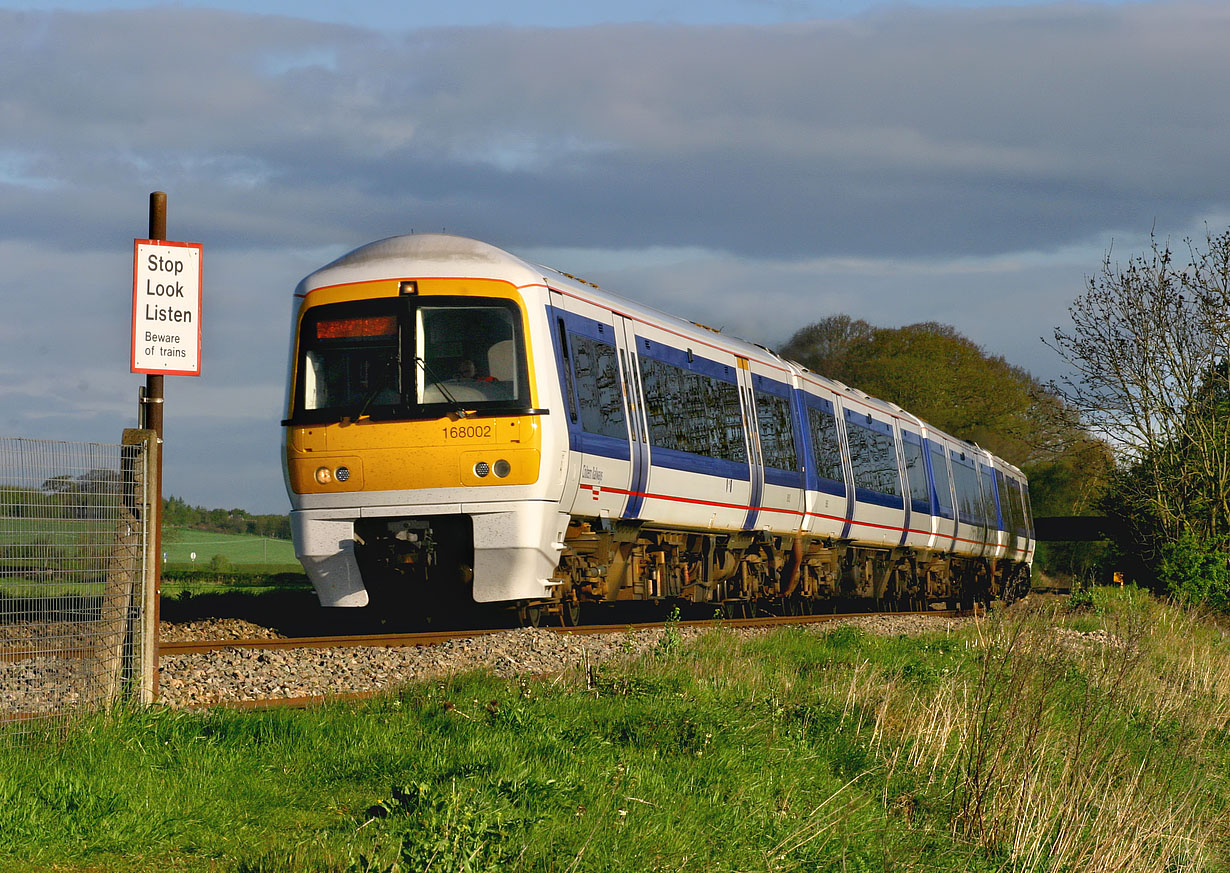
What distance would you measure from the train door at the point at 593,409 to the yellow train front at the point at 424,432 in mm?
373

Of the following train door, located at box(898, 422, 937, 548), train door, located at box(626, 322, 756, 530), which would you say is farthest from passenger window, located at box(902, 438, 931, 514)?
train door, located at box(626, 322, 756, 530)

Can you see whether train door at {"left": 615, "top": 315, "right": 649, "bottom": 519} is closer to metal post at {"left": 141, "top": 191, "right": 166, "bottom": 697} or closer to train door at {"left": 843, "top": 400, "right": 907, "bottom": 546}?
metal post at {"left": 141, "top": 191, "right": 166, "bottom": 697}

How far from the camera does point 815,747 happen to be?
853 centimetres

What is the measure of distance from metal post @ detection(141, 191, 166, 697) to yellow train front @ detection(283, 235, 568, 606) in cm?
432

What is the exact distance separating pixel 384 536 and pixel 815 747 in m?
5.46

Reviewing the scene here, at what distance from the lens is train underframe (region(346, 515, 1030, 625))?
41.8 ft

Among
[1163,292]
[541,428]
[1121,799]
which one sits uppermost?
[1163,292]

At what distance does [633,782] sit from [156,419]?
359 cm

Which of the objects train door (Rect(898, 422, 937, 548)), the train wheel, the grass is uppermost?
train door (Rect(898, 422, 937, 548))

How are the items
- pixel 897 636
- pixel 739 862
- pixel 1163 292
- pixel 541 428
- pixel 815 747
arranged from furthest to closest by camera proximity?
1. pixel 1163 292
2. pixel 897 636
3. pixel 541 428
4. pixel 815 747
5. pixel 739 862

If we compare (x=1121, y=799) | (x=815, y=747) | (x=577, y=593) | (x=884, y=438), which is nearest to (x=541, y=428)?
(x=577, y=593)

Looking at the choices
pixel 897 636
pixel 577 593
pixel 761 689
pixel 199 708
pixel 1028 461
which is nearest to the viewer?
pixel 199 708

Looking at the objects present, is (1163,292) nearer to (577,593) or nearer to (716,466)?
(716,466)

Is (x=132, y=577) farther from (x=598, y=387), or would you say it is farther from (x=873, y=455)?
(x=873, y=455)
